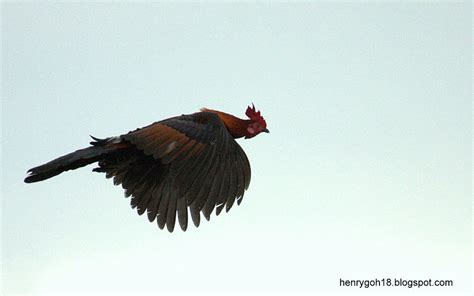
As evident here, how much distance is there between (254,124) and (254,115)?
A: 0.69 feet

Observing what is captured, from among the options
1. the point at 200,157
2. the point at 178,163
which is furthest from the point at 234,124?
the point at 178,163

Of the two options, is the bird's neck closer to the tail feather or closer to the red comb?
the red comb

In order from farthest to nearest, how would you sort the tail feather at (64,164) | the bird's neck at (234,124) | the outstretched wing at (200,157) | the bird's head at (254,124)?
the bird's head at (254,124) → the bird's neck at (234,124) → the tail feather at (64,164) → the outstretched wing at (200,157)

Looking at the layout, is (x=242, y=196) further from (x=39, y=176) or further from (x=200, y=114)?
(x=39, y=176)

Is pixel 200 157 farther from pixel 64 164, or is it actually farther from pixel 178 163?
pixel 64 164

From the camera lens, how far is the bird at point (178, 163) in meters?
7.47

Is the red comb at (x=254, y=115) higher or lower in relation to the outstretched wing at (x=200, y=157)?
higher

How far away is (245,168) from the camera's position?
7617mm

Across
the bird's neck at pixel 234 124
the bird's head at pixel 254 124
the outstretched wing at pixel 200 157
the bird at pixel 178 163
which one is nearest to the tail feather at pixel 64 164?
the bird at pixel 178 163

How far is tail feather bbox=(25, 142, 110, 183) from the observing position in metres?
7.95

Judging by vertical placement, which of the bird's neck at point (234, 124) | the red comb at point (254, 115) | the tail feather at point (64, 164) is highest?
the red comb at point (254, 115)

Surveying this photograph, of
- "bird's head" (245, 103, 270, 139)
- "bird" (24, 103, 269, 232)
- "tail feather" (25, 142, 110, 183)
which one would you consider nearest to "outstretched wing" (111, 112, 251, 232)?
"bird" (24, 103, 269, 232)

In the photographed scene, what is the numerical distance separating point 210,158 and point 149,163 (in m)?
1.49

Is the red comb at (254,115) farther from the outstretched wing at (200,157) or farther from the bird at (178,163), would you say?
the outstretched wing at (200,157)
